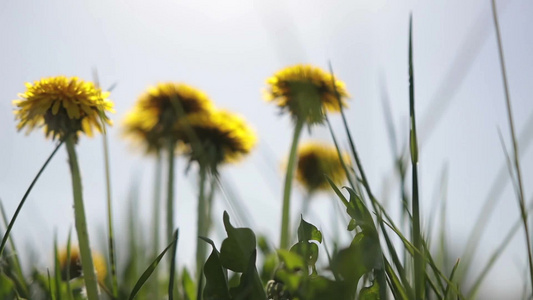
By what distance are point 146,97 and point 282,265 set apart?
5.23ft

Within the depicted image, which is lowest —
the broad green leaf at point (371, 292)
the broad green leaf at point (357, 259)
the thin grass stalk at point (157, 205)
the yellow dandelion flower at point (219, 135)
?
the broad green leaf at point (371, 292)

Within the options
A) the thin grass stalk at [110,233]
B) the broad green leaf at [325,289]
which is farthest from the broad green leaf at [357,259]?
the thin grass stalk at [110,233]

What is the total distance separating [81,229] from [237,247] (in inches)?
12.0

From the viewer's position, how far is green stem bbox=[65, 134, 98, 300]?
89 centimetres

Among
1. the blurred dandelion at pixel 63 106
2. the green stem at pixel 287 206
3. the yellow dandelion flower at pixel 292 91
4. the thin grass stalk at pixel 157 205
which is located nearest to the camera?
the blurred dandelion at pixel 63 106

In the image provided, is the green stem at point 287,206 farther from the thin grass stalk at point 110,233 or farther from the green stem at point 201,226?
the thin grass stalk at point 110,233

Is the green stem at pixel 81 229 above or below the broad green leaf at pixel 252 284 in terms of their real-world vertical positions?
above

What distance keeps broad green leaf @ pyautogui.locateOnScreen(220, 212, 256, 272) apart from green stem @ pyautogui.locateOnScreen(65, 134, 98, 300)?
9.7 inches

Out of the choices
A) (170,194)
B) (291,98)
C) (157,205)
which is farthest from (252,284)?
(157,205)

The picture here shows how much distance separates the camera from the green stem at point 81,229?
2.90 ft

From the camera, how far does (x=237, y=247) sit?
2.43 feet

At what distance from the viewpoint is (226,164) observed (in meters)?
1.97

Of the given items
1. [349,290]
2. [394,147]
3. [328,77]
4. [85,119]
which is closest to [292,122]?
[328,77]

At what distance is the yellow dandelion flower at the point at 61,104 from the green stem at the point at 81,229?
0.06 meters
